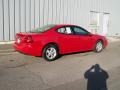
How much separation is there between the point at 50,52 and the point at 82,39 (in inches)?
82.5

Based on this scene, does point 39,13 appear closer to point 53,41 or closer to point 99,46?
point 99,46

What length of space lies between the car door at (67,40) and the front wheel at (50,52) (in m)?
0.39

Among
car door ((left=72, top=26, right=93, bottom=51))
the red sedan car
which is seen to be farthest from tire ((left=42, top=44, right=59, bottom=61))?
car door ((left=72, top=26, right=93, bottom=51))

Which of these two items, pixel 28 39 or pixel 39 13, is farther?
pixel 39 13

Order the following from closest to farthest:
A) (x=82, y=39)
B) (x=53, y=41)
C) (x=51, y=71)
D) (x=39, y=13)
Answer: (x=51, y=71) < (x=53, y=41) < (x=82, y=39) < (x=39, y=13)

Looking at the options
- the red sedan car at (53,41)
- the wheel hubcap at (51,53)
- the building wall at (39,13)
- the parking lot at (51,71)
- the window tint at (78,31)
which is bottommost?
the parking lot at (51,71)

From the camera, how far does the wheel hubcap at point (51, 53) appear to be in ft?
33.8

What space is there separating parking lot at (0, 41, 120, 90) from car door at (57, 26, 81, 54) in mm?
361

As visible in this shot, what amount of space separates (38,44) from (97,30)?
12129 millimetres

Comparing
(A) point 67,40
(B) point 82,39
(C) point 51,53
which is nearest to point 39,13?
(B) point 82,39

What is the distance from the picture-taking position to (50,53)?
10.4 metres

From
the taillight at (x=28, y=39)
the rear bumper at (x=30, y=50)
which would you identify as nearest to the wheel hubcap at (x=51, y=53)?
the rear bumper at (x=30, y=50)

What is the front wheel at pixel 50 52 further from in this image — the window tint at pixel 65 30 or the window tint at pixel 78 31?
the window tint at pixel 78 31

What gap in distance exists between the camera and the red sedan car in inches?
394
